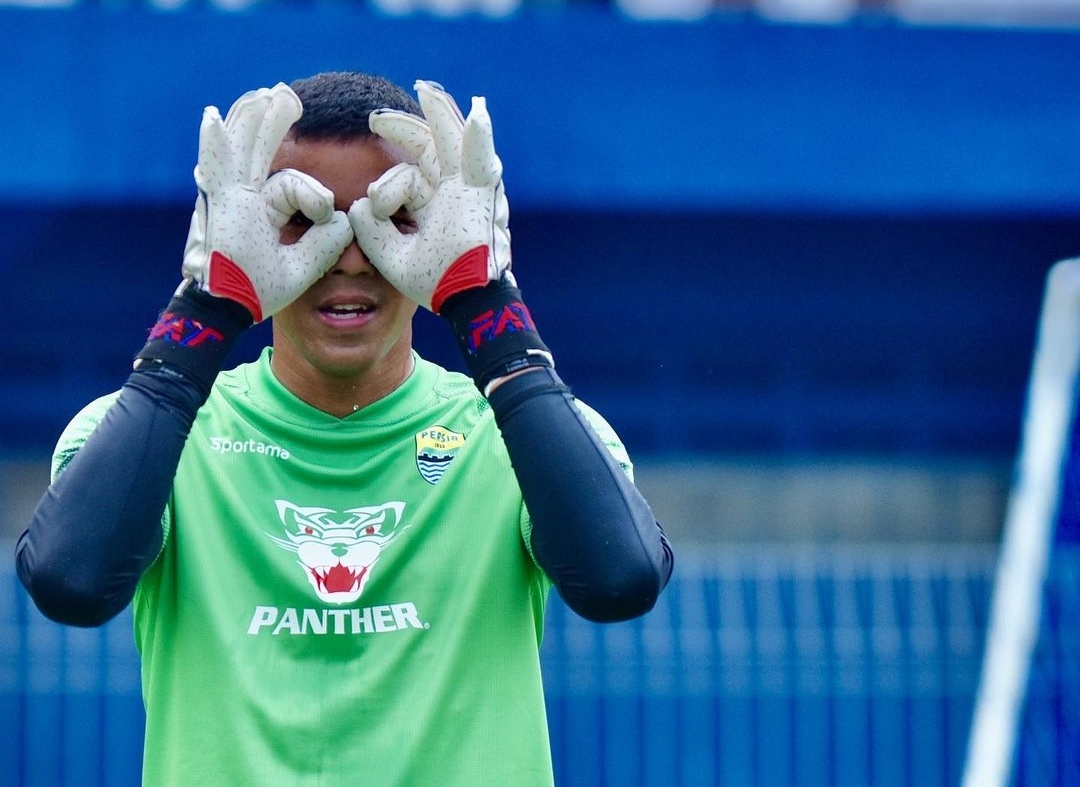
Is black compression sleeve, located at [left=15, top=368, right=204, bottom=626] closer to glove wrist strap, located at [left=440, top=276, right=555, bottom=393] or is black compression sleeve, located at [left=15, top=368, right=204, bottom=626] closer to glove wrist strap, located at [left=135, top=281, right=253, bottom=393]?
glove wrist strap, located at [left=135, top=281, right=253, bottom=393]

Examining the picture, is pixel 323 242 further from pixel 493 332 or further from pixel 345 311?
pixel 493 332

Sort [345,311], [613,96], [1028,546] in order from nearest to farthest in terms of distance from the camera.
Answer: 1. [345,311]
2. [1028,546]
3. [613,96]

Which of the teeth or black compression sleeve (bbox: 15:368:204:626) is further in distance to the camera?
the teeth

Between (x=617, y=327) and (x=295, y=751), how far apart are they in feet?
17.4

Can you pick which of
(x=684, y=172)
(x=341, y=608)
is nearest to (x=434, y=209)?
(x=341, y=608)

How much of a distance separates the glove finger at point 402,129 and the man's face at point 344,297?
→ 54 millimetres

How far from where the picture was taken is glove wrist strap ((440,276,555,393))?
1904 millimetres

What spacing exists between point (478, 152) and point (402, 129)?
99mm

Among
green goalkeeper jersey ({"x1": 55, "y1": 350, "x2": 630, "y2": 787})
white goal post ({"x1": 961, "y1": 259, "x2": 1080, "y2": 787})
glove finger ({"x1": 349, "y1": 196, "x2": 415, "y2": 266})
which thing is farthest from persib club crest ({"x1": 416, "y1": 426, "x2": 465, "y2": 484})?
white goal post ({"x1": 961, "y1": 259, "x2": 1080, "y2": 787})

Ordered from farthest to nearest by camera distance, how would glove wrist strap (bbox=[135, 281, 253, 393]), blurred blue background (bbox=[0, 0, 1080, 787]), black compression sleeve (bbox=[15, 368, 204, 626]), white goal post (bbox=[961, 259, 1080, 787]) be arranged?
blurred blue background (bbox=[0, 0, 1080, 787]) → white goal post (bbox=[961, 259, 1080, 787]) → glove wrist strap (bbox=[135, 281, 253, 393]) → black compression sleeve (bbox=[15, 368, 204, 626])

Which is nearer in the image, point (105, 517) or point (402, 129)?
point (105, 517)

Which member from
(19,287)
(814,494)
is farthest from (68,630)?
(814,494)

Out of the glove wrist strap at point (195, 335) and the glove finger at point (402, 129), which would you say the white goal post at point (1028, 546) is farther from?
the glove wrist strap at point (195, 335)

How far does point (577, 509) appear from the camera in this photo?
1811mm
